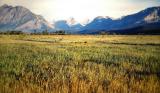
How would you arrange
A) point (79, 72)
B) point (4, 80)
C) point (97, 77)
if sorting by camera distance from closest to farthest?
point (4, 80)
point (97, 77)
point (79, 72)

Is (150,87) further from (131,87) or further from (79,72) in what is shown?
(79,72)

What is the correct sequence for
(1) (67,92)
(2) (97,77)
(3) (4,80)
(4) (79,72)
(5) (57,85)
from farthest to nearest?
1. (4) (79,72)
2. (2) (97,77)
3. (3) (4,80)
4. (5) (57,85)
5. (1) (67,92)

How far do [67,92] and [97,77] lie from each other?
2610mm

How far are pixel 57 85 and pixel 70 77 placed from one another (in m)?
1.48

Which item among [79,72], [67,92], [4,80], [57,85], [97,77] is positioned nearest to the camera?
[67,92]

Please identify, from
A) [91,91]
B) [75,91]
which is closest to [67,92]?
[75,91]

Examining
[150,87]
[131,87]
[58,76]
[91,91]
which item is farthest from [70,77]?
[150,87]

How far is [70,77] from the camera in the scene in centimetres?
1032

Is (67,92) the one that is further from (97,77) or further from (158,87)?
(158,87)

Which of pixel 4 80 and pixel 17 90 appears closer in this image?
pixel 17 90

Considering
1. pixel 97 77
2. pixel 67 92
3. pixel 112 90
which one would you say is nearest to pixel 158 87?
pixel 112 90

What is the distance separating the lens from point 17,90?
27.2 feet

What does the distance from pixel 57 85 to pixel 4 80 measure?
7.74 feet

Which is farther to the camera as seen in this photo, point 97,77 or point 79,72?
point 79,72
